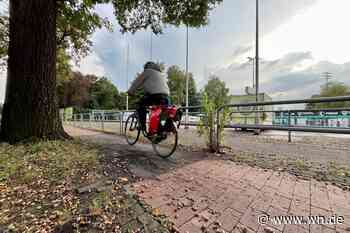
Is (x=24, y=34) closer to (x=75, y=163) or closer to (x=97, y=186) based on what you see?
(x=75, y=163)

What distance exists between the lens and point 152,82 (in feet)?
10.4

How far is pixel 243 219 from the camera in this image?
54.5 inches

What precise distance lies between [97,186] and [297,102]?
301 centimetres

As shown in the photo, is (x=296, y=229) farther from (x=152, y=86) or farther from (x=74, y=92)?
(x=74, y=92)

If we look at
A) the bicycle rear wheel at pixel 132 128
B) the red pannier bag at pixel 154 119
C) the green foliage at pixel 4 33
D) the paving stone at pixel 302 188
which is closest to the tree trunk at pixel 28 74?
the bicycle rear wheel at pixel 132 128

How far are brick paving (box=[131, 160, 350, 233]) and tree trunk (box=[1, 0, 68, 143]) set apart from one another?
8.81 feet

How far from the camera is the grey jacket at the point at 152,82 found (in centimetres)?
317

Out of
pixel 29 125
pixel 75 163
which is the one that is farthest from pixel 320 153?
pixel 29 125

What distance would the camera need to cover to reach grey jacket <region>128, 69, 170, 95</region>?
3.17 meters

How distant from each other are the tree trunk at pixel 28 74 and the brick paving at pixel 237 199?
8.81 feet

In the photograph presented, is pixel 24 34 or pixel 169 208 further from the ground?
pixel 24 34

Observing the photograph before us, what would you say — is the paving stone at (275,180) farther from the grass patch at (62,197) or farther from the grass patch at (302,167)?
the grass patch at (62,197)

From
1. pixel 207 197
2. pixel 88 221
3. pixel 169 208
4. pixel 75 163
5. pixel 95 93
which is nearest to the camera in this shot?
pixel 88 221

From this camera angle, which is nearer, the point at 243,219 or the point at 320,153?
the point at 243,219
